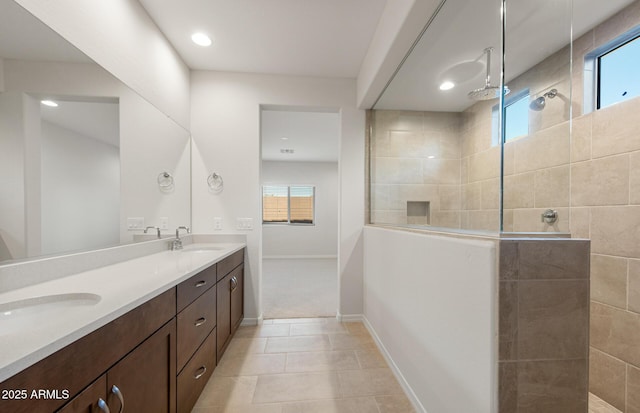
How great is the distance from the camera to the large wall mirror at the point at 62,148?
3.22 feet

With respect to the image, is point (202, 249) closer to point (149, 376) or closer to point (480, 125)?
point (149, 376)

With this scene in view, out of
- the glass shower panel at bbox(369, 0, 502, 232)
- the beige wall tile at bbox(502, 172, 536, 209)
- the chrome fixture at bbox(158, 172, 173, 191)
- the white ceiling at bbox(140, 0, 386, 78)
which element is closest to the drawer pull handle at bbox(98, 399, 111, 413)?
the beige wall tile at bbox(502, 172, 536, 209)

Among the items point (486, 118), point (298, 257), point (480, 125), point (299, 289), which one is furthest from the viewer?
point (298, 257)

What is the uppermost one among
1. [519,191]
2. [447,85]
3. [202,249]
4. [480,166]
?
[447,85]

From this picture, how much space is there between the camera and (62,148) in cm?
118

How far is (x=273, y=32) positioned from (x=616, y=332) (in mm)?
3150

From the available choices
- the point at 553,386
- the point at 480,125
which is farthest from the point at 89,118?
the point at 480,125

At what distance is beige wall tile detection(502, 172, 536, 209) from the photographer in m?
1.01

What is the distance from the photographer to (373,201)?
2717mm

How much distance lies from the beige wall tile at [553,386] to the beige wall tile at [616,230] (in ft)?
3.49

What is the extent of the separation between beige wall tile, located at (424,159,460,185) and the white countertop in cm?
217

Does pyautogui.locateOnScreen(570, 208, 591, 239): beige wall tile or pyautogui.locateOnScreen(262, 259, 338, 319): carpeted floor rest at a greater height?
pyautogui.locateOnScreen(570, 208, 591, 239): beige wall tile

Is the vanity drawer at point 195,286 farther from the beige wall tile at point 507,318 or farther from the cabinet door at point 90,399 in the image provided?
the beige wall tile at point 507,318

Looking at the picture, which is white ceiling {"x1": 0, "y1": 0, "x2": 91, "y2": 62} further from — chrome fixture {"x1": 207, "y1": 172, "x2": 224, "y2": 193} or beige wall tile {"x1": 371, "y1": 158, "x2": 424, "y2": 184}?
beige wall tile {"x1": 371, "y1": 158, "x2": 424, "y2": 184}
